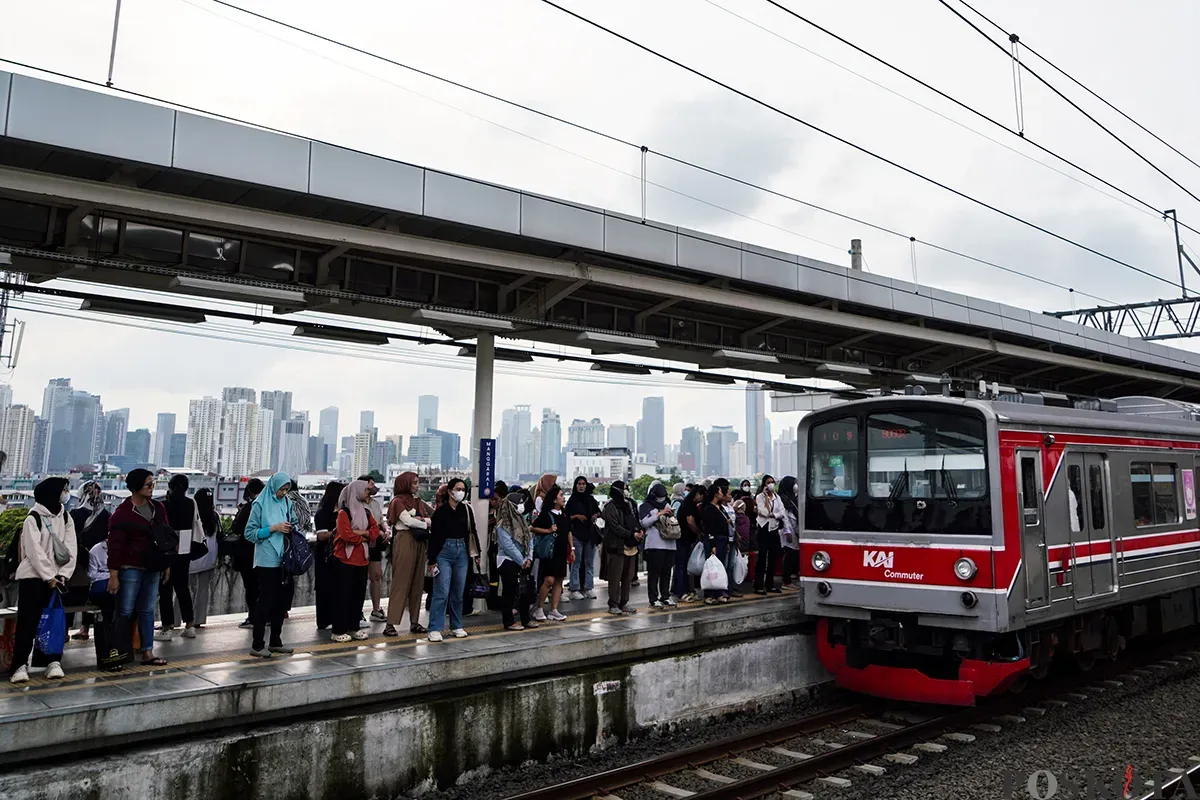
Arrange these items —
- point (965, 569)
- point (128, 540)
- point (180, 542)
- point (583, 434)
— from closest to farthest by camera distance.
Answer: point (128, 540) → point (965, 569) → point (180, 542) → point (583, 434)

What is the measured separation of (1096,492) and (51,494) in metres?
10.5

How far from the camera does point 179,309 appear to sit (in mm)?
8547

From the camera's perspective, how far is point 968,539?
7645mm

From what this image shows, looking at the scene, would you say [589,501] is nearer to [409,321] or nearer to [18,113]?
[409,321]

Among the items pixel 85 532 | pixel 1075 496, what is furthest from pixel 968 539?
pixel 85 532

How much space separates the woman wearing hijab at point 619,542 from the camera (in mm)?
9719

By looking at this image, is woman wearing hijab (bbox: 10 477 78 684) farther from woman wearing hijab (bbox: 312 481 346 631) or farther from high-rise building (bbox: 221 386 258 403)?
high-rise building (bbox: 221 386 258 403)

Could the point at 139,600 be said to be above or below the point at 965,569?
below

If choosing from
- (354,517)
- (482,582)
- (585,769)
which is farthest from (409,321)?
(585,769)

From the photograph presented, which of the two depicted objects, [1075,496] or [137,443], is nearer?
[1075,496]

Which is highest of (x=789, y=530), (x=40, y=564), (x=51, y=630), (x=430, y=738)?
(x=789, y=530)

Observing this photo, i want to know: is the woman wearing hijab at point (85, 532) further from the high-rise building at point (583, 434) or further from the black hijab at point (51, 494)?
the high-rise building at point (583, 434)

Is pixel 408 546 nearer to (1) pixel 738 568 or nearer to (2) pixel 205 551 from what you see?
(2) pixel 205 551

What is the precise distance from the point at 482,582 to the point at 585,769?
8.51ft
